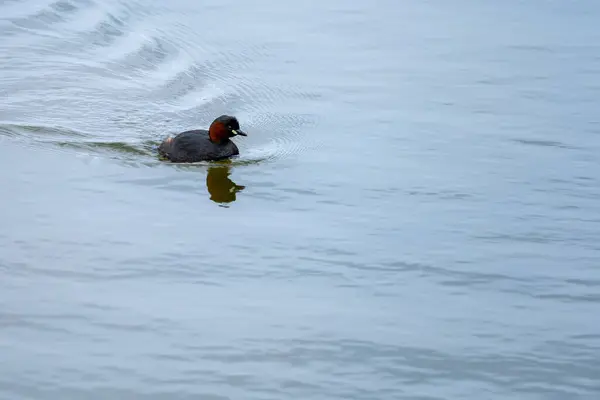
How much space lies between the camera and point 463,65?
16.9 m

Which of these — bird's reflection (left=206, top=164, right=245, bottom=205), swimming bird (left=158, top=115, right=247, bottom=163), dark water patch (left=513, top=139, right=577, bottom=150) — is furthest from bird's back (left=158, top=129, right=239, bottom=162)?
dark water patch (left=513, top=139, right=577, bottom=150)

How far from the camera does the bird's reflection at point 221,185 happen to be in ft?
37.4

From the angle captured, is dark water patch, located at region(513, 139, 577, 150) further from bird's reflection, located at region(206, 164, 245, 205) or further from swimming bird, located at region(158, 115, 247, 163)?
bird's reflection, located at region(206, 164, 245, 205)

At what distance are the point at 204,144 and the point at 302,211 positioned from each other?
91.7 inches

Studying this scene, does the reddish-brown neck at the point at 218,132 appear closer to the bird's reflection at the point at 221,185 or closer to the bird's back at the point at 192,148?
the bird's back at the point at 192,148

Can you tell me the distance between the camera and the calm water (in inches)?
300

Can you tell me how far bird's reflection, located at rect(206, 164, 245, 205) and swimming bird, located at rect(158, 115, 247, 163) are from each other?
0.60 feet

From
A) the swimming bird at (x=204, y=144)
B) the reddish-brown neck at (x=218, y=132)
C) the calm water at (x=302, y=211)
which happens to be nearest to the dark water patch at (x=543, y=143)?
the calm water at (x=302, y=211)

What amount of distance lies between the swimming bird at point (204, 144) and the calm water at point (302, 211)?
0.20m

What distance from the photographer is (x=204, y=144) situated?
1265 cm

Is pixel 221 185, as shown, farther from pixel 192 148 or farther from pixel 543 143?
pixel 543 143

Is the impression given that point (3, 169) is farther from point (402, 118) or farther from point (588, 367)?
point (588, 367)

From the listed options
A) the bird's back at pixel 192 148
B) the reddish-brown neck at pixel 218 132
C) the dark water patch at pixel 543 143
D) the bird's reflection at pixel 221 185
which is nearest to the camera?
the bird's reflection at pixel 221 185

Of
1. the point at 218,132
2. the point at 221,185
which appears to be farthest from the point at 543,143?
the point at 221,185
